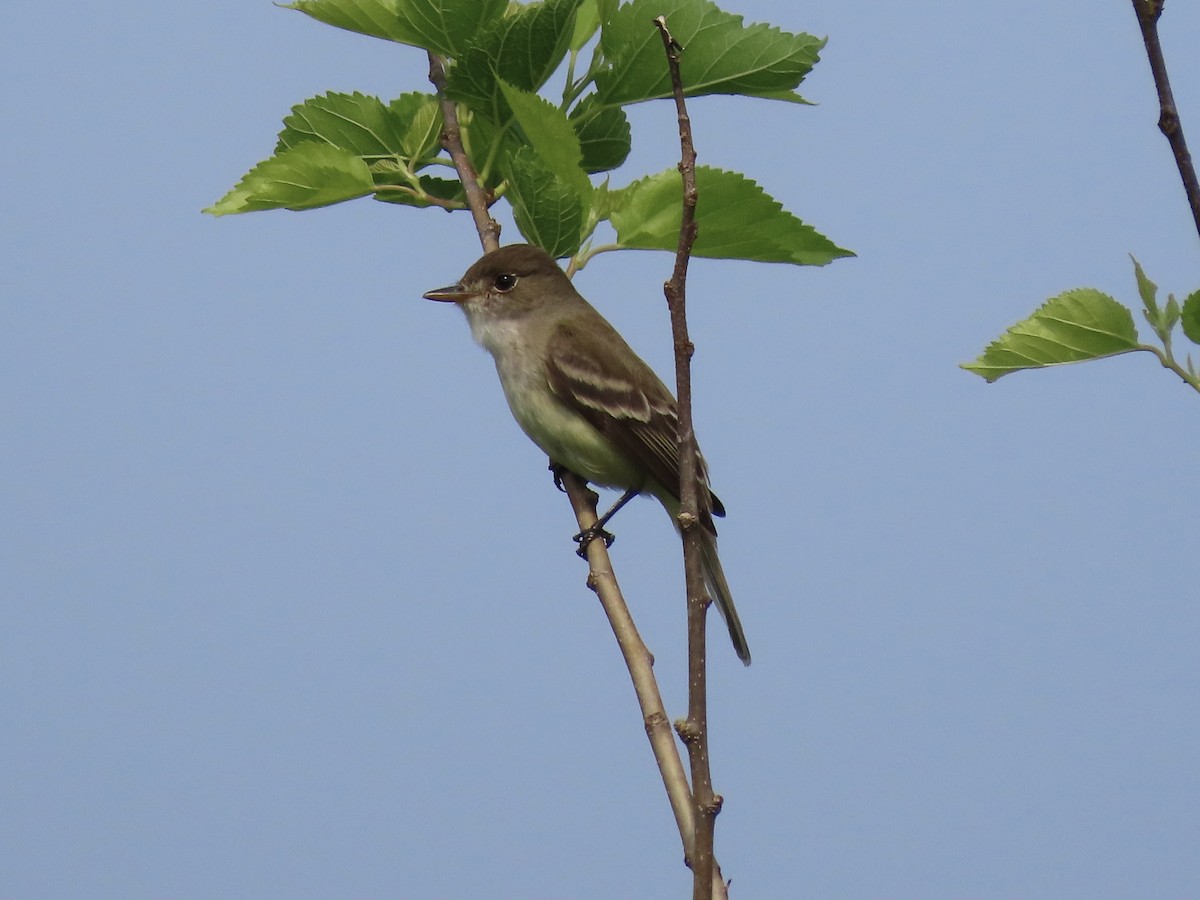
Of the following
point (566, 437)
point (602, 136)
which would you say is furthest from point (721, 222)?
point (566, 437)

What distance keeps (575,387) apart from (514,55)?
1.03 metres

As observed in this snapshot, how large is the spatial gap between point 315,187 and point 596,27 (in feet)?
1.71

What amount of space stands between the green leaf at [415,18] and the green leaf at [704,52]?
198 mm

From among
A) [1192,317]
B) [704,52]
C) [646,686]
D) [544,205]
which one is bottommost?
[646,686]

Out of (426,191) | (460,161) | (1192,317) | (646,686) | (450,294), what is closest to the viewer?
(1192,317)

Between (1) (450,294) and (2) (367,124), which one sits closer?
(2) (367,124)

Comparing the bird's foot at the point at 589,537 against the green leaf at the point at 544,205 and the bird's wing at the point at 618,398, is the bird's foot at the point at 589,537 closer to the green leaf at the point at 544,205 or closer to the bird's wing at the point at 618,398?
the bird's wing at the point at 618,398

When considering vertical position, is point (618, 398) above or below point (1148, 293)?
above

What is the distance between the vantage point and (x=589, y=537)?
6.96 ft

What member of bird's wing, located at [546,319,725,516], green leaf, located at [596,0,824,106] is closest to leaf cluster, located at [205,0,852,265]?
green leaf, located at [596,0,824,106]

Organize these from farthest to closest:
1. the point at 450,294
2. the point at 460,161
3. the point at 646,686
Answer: the point at 450,294 < the point at 460,161 < the point at 646,686

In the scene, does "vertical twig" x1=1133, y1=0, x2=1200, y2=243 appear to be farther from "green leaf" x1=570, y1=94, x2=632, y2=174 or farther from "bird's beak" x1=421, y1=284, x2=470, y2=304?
"bird's beak" x1=421, y1=284, x2=470, y2=304

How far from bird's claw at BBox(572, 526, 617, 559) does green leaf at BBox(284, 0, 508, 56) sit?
79 cm

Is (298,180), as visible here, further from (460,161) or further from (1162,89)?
(1162,89)
